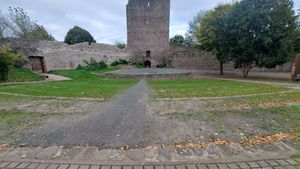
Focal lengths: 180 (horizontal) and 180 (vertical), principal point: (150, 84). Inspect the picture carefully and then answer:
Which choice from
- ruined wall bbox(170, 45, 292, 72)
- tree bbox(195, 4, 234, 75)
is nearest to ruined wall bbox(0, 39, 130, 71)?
ruined wall bbox(170, 45, 292, 72)

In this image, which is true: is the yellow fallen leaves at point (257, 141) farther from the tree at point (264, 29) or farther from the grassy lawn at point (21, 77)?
the grassy lawn at point (21, 77)

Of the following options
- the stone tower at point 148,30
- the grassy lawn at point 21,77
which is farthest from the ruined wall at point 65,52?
the grassy lawn at point 21,77

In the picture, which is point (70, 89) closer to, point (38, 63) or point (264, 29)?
point (38, 63)

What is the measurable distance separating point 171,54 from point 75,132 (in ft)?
97.1

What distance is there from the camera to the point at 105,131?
383 centimetres

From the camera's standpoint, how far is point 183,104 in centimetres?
621

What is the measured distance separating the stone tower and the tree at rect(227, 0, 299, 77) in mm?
17508

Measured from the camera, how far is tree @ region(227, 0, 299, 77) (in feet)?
47.8

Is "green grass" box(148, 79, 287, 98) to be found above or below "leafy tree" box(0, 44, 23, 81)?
below

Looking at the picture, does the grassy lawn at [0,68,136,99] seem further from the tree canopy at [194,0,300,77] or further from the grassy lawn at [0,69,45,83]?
the tree canopy at [194,0,300,77]

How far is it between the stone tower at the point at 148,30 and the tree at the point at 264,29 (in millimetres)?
A: 17508

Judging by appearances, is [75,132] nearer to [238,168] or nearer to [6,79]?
[238,168]

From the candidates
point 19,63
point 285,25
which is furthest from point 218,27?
point 19,63

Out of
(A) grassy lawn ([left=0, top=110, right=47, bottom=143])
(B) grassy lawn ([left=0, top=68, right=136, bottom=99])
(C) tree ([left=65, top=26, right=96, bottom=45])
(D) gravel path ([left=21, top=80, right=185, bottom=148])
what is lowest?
(B) grassy lawn ([left=0, top=68, right=136, bottom=99])
